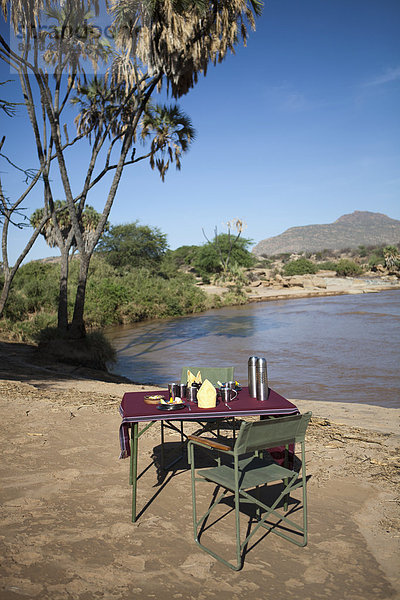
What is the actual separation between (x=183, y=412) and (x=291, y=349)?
13594 millimetres

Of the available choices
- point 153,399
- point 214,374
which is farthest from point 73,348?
point 153,399

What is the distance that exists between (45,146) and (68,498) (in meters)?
11.6

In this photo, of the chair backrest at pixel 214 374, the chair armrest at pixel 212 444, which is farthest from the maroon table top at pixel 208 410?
the chair backrest at pixel 214 374

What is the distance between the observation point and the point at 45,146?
43.6ft

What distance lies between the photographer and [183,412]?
342cm

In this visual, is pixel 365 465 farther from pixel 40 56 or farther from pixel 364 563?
pixel 40 56

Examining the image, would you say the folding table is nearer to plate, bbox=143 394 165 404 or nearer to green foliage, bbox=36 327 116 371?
plate, bbox=143 394 165 404

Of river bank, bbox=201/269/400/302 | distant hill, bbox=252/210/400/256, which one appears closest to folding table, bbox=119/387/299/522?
river bank, bbox=201/269/400/302

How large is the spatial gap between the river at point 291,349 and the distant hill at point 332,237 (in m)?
129

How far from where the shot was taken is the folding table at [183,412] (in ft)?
11.0

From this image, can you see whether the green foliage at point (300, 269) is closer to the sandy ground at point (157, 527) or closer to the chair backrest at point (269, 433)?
the sandy ground at point (157, 527)

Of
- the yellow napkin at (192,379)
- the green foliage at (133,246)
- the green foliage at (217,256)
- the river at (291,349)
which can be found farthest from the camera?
the green foliage at (217,256)

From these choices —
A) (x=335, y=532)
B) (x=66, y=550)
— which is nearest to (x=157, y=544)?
(x=66, y=550)

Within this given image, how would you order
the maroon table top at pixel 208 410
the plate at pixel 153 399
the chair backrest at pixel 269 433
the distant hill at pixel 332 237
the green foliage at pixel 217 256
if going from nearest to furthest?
1. the chair backrest at pixel 269 433
2. the maroon table top at pixel 208 410
3. the plate at pixel 153 399
4. the green foliage at pixel 217 256
5. the distant hill at pixel 332 237
